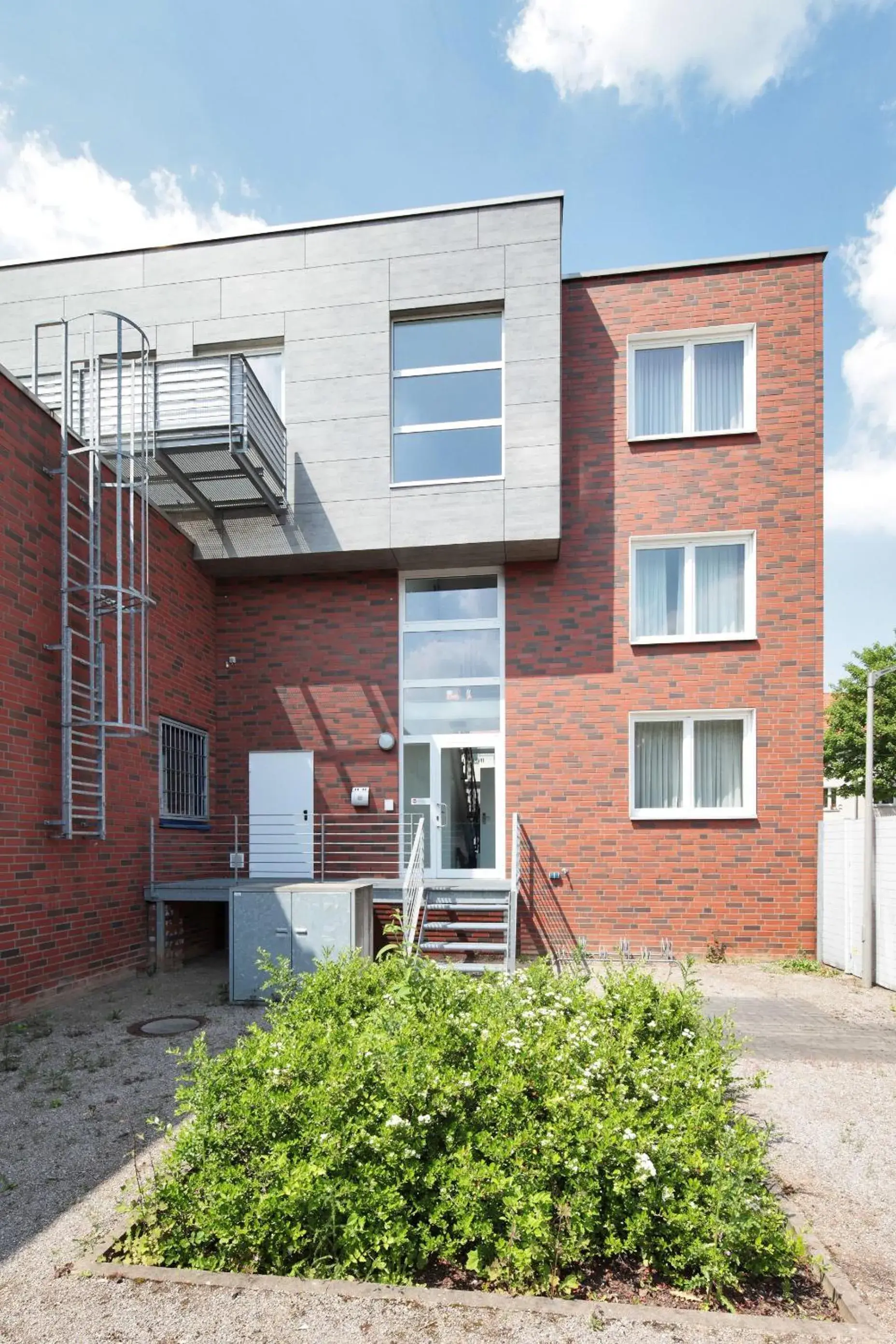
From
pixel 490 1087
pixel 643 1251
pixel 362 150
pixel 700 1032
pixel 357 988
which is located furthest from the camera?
pixel 362 150

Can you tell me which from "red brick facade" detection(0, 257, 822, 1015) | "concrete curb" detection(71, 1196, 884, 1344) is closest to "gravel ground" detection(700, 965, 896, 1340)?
"concrete curb" detection(71, 1196, 884, 1344)

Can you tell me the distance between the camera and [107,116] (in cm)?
780

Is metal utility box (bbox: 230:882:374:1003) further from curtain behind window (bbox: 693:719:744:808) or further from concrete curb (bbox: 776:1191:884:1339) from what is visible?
concrete curb (bbox: 776:1191:884:1339)

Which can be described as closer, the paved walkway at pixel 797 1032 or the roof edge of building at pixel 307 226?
the paved walkway at pixel 797 1032

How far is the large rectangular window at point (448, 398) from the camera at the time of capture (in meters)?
10.8

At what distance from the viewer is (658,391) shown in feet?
37.0

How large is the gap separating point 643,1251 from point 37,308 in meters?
12.6

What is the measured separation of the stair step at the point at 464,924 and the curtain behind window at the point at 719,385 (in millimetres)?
6859

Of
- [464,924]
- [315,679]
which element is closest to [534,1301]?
[464,924]

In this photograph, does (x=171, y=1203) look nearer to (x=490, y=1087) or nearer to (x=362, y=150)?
(x=490, y=1087)

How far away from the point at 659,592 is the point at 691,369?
3.01 m

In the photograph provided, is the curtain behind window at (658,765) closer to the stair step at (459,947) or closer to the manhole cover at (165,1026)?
the stair step at (459,947)

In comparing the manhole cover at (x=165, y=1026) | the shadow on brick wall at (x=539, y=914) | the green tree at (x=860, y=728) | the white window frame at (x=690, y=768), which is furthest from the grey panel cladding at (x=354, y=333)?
the green tree at (x=860, y=728)

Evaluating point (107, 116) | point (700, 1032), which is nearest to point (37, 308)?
point (107, 116)
